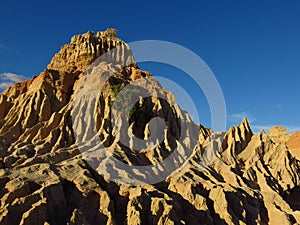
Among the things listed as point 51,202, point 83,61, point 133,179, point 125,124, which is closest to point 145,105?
point 125,124

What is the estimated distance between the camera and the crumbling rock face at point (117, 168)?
28328 mm

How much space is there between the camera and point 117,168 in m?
34.2

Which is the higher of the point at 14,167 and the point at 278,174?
the point at 278,174

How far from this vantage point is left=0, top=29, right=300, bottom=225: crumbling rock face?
28.3m

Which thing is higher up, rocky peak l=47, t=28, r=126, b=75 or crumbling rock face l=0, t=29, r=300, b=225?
rocky peak l=47, t=28, r=126, b=75

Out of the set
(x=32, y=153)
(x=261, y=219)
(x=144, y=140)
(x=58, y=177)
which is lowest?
(x=261, y=219)

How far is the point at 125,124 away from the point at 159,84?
1535cm

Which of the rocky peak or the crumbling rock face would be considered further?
the rocky peak

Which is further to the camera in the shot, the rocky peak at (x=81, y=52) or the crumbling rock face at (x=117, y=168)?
the rocky peak at (x=81, y=52)

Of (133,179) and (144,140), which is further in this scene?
(144,140)

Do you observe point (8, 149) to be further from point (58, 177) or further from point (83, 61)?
point (83, 61)

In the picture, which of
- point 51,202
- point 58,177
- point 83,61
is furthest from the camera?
point 83,61

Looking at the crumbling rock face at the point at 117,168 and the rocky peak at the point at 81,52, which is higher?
the rocky peak at the point at 81,52

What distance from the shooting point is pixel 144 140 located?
42.4 metres
